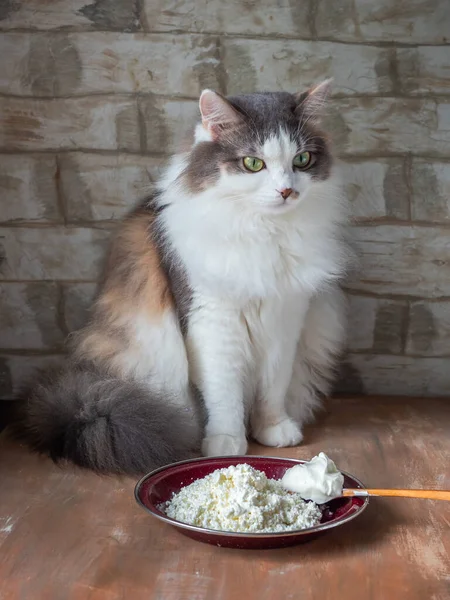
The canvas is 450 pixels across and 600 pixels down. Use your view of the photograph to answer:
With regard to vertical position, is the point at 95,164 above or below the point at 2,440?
above

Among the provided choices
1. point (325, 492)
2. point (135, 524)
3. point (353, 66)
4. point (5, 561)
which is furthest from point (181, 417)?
point (353, 66)

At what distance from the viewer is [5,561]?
1.32 m

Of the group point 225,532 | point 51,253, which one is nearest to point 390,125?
point 51,253

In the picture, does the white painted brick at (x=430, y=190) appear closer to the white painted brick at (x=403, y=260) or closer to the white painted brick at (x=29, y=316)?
the white painted brick at (x=403, y=260)

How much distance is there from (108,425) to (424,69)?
139 centimetres

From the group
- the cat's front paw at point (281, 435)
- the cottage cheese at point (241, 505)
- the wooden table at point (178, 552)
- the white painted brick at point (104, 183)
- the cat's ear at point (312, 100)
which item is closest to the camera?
the wooden table at point (178, 552)

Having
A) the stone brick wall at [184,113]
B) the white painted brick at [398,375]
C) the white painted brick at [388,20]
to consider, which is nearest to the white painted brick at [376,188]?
the stone brick wall at [184,113]

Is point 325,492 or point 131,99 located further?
point 131,99

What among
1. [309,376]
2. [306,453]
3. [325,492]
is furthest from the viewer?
[309,376]

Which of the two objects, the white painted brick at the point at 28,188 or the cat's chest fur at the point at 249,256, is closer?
the cat's chest fur at the point at 249,256

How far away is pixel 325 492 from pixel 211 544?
0.82 feet

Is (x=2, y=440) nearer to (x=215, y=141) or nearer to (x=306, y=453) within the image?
(x=306, y=453)

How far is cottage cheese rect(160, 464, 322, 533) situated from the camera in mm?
1368

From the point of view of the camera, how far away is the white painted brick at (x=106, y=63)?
2.13 m
